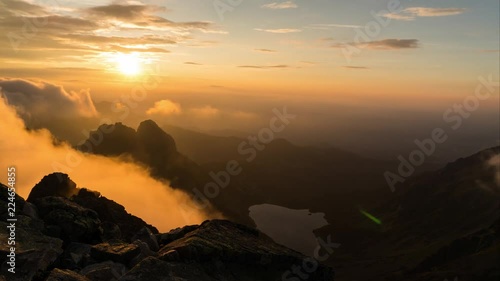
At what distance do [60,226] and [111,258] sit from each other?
1011cm

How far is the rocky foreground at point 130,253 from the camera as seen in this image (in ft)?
118

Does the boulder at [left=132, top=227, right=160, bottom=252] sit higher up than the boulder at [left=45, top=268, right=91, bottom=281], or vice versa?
the boulder at [left=45, top=268, right=91, bottom=281]

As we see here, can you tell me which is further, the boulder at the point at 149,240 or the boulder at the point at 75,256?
the boulder at the point at 149,240

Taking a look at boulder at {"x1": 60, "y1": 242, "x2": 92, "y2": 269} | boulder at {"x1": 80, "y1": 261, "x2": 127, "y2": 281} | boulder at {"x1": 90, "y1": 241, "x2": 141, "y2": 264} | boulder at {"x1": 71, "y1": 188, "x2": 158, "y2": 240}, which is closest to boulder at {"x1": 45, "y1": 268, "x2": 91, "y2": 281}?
boulder at {"x1": 80, "y1": 261, "x2": 127, "y2": 281}

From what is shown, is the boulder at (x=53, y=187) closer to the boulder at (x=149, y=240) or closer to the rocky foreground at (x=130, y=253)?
the rocky foreground at (x=130, y=253)

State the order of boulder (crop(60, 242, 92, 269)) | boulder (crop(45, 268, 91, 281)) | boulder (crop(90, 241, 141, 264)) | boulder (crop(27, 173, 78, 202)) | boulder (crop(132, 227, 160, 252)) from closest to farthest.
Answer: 1. boulder (crop(45, 268, 91, 281))
2. boulder (crop(60, 242, 92, 269))
3. boulder (crop(90, 241, 141, 264))
4. boulder (crop(132, 227, 160, 252))
5. boulder (crop(27, 173, 78, 202))

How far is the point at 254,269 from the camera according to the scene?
158ft

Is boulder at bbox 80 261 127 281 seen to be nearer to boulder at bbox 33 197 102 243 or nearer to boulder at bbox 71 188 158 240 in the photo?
boulder at bbox 33 197 102 243

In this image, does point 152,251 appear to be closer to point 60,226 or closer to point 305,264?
point 60,226

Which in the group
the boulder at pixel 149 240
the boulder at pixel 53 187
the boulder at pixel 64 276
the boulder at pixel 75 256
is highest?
the boulder at pixel 64 276

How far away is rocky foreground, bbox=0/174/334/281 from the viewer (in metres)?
36.0

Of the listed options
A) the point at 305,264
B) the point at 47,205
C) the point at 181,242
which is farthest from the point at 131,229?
the point at 305,264

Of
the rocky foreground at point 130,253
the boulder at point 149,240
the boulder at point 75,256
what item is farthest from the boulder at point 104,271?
the boulder at point 149,240

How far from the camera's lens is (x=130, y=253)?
41.5 m
